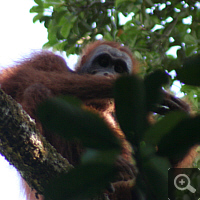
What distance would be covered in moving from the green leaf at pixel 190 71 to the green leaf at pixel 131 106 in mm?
138

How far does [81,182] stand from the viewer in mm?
910

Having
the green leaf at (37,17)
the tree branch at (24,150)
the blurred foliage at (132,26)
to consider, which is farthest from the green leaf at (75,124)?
the green leaf at (37,17)

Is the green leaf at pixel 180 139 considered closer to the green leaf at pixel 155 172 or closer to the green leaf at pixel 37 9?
the green leaf at pixel 155 172

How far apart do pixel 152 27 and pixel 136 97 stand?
531 centimetres

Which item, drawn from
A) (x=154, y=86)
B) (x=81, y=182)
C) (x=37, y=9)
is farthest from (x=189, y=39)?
(x=81, y=182)

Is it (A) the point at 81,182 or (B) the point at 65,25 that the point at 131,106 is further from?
(B) the point at 65,25

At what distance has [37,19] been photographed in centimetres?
643

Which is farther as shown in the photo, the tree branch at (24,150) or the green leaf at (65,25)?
the green leaf at (65,25)

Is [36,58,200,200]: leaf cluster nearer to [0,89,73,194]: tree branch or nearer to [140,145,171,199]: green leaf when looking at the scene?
[140,145,171,199]: green leaf

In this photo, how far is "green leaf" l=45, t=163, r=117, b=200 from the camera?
905 mm

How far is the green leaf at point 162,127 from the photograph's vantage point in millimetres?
883

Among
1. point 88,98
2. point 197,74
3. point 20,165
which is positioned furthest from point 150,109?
point 88,98

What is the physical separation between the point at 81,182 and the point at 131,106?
275 millimetres

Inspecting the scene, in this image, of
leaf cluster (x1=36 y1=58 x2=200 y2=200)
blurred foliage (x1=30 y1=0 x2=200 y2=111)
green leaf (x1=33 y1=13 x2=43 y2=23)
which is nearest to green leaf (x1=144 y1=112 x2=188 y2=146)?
leaf cluster (x1=36 y1=58 x2=200 y2=200)
